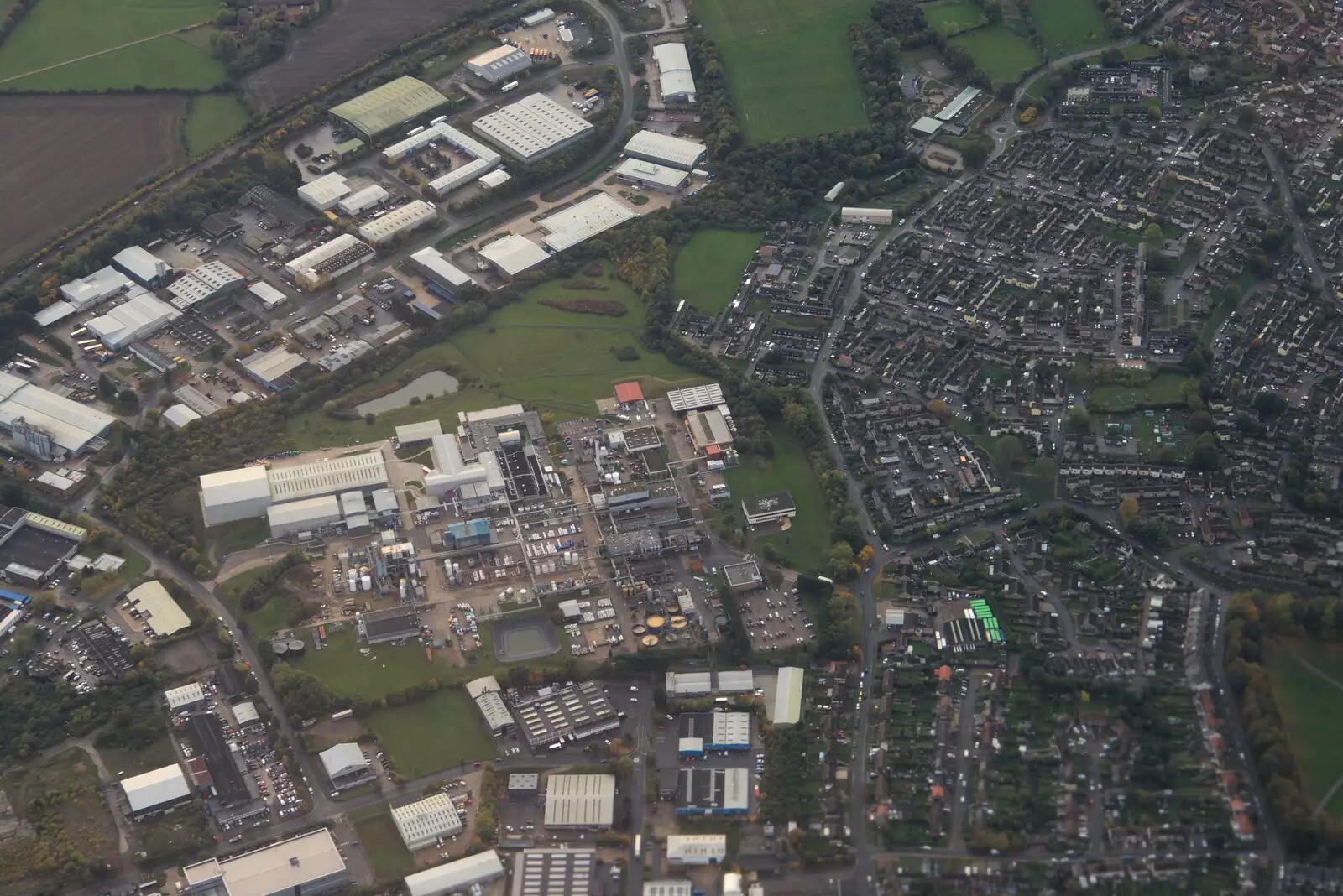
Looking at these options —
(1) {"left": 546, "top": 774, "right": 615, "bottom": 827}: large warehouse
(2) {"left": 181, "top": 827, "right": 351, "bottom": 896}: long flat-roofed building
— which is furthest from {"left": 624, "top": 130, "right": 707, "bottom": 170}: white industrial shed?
(2) {"left": 181, "top": 827, "right": 351, "bottom": 896}: long flat-roofed building

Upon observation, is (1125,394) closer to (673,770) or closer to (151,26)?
(673,770)

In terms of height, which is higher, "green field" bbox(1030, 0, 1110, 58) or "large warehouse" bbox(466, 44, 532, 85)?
"large warehouse" bbox(466, 44, 532, 85)

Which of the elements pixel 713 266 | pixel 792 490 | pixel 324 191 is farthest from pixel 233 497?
pixel 713 266

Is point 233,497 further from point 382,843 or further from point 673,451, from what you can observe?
point 673,451

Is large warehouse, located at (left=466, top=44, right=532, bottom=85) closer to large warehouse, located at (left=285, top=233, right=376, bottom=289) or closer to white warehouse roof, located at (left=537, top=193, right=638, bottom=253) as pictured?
white warehouse roof, located at (left=537, top=193, right=638, bottom=253)

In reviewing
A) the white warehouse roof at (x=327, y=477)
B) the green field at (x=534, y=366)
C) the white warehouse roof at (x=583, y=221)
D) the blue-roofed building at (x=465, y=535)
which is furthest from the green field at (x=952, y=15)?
the white warehouse roof at (x=327, y=477)

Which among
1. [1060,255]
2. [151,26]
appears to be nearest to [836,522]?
[1060,255]
